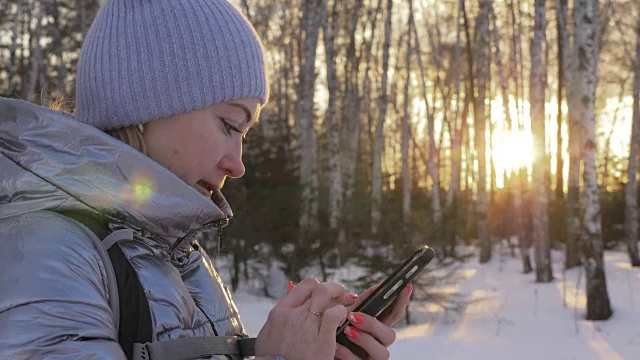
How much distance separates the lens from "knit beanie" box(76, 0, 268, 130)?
1112 millimetres

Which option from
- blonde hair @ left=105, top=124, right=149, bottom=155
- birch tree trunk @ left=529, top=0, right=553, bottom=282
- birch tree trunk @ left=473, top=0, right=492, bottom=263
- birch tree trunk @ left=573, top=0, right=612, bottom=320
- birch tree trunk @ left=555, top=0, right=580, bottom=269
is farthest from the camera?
birch tree trunk @ left=473, top=0, right=492, bottom=263

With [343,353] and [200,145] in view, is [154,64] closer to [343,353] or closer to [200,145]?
[200,145]

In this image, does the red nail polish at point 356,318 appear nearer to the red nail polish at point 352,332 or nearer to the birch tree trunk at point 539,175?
the red nail polish at point 352,332

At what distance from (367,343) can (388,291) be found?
0.11 m

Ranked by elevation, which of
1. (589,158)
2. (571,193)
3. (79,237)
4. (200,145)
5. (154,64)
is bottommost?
(571,193)

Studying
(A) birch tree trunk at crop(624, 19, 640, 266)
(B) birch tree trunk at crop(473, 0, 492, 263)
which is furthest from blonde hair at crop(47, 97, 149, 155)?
(B) birch tree trunk at crop(473, 0, 492, 263)

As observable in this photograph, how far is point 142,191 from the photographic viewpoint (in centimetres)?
102

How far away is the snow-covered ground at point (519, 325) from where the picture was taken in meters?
6.59

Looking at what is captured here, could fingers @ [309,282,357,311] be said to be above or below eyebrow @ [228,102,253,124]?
below

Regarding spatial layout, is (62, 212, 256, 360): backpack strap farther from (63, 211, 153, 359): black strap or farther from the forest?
the forest

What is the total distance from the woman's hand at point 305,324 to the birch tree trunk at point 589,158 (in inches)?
295

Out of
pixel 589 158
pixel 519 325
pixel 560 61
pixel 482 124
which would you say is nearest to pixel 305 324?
pixel 519 325

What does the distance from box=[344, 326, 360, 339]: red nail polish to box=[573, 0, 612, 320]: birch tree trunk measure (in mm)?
7425

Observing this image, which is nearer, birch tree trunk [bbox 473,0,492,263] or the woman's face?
the woman's face
